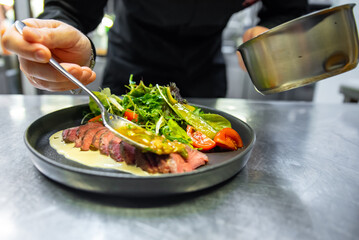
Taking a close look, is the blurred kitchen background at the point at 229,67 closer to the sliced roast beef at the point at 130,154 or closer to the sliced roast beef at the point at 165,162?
the sliced roast beef at the point at 130,154

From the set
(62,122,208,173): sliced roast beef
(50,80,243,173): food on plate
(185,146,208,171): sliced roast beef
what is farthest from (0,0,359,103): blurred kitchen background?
(185,146,208,171): sliced roast beef

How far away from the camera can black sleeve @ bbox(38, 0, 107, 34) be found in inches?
67.1

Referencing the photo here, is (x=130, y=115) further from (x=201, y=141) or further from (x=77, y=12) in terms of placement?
(x=77, y=12)

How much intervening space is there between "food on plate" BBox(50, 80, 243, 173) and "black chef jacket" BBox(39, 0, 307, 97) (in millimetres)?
696

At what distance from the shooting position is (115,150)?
1.07 m

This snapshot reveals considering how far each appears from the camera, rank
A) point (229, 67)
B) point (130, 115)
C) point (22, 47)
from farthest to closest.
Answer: point (229, 67), point (130, 115), point (22, 47)

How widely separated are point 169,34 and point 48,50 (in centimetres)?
118

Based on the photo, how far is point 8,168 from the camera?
3.49 ft

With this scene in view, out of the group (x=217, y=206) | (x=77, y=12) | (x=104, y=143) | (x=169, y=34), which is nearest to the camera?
(x=217, y=206)

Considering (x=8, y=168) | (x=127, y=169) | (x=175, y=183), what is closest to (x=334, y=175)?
(x=175, y=183)

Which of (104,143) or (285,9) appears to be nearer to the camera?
(104,143)

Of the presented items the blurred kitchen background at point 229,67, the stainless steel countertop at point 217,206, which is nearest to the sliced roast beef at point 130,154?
the stainless steel countertop at point 217,206

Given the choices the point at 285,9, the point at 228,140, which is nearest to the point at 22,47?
the point at 228,140

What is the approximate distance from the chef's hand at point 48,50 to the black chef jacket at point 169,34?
0.52 metres
